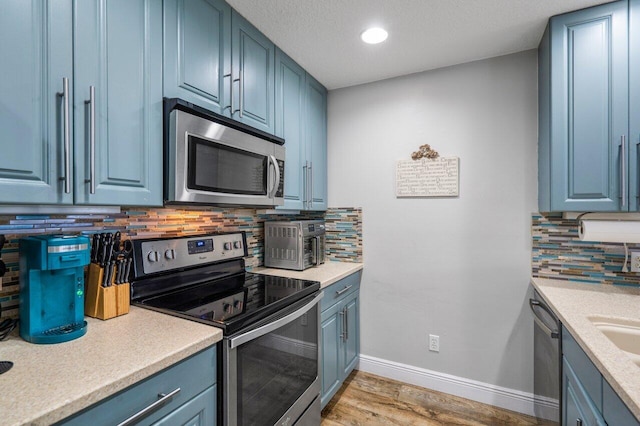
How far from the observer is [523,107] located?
78.0 inches

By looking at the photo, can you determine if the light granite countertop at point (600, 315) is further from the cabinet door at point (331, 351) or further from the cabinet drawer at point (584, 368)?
the cabinet door at point (331, 351)

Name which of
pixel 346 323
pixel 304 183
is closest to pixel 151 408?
pixel 346 323

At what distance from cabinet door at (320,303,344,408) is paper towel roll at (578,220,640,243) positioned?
1.45 meters

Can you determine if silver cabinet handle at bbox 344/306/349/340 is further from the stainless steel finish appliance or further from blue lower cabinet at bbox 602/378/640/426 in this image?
blue lower cabinet at bbox 602/378/640/426

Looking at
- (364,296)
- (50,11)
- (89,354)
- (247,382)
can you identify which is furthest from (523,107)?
(89,354)

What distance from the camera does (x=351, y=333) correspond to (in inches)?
91.3

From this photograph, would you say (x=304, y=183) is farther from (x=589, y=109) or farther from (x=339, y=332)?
Answer: (x=589, y=109)

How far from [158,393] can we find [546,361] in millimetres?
1807

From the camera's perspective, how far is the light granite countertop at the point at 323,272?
1925 mm

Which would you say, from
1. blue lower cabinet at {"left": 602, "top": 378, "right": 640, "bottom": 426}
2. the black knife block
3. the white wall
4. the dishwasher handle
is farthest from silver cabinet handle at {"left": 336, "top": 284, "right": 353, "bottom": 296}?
blue lower cabinet at {"left": 602, "top": 378, "right": 640, "bottom": 426}

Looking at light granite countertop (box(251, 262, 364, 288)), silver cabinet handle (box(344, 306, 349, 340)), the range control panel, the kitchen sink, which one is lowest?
silver cabinet handle (box(344, 306, 349, 340))

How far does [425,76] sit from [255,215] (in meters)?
1.61

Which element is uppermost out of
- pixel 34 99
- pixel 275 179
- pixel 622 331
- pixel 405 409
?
pixel 34 99

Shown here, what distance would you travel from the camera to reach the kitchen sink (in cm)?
120
